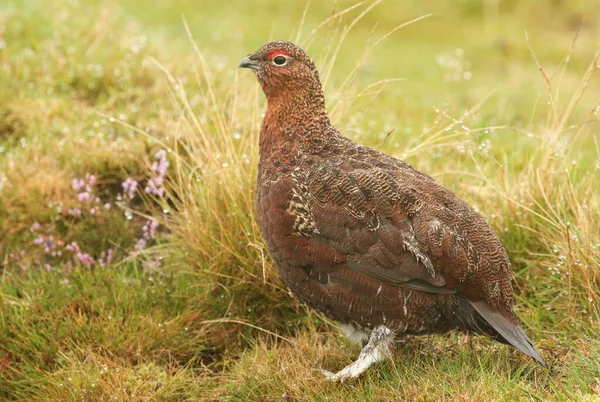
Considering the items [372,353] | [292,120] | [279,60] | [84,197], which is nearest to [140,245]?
[84,197]

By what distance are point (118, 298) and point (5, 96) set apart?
3.07m

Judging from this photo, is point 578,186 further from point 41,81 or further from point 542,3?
point 542,3

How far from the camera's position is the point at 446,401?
3.82 m

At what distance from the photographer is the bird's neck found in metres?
4.56

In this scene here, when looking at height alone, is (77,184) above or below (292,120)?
below

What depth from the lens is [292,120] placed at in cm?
459

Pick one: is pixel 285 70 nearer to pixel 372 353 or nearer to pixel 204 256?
pixel 204 256

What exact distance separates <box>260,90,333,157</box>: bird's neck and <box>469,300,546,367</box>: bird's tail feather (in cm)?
128

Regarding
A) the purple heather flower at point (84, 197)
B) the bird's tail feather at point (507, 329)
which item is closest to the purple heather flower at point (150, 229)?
the purple heather flower at point (84, 197)

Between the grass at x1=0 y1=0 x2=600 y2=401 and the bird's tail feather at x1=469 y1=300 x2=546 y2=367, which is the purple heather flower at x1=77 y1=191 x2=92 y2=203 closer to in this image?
the grass at x1=0 y1=0 x2=600 y2=401

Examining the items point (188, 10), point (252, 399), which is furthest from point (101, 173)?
point (188, 10)

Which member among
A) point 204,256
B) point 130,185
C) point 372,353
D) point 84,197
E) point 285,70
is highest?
point 285,70

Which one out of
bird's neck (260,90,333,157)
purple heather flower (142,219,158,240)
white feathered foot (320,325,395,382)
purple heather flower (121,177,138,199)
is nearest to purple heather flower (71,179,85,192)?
purple heather flower (121,177,138,199)

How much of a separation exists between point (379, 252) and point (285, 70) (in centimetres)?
119
